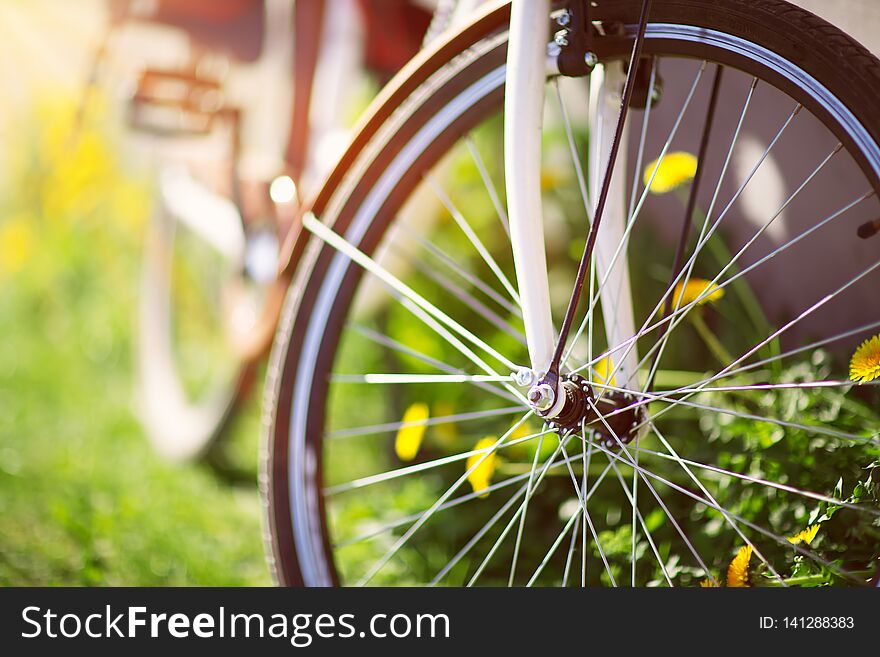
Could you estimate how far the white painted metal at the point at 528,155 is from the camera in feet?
3.08

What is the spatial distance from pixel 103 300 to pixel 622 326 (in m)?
2.28

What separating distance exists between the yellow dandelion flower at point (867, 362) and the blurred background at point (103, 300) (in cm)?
39

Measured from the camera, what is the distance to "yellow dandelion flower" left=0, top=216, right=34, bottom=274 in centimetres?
297

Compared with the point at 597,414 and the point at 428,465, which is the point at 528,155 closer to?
the point at 597,414

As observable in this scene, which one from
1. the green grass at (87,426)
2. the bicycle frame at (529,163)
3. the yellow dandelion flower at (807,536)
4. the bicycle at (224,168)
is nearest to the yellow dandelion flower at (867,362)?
the yellow dandelion flower at (807,536)

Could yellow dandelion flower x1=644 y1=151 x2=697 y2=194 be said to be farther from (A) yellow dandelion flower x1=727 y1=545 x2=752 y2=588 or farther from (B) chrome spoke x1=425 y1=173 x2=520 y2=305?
(A) yellow dandelion flower x1=727 y1=545 x2=752 y2=588

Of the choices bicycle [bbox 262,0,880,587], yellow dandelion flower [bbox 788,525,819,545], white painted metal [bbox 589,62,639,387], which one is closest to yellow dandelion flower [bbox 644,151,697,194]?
bicycle [bbox 262,0,880,587]

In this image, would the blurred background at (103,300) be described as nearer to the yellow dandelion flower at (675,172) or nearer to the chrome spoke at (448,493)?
the yellow dandelion flower at (675,172)

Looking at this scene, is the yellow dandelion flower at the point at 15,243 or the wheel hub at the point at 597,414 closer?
the wheel hub at the point at 597,414

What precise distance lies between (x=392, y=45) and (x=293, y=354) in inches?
33.3

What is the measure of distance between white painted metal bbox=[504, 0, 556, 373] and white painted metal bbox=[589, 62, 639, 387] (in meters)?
0.11

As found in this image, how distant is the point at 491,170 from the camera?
7.20 ft

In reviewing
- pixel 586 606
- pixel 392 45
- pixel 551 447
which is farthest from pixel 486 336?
pixel 586 606

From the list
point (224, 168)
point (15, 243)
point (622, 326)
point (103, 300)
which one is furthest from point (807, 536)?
point (15, 243)
